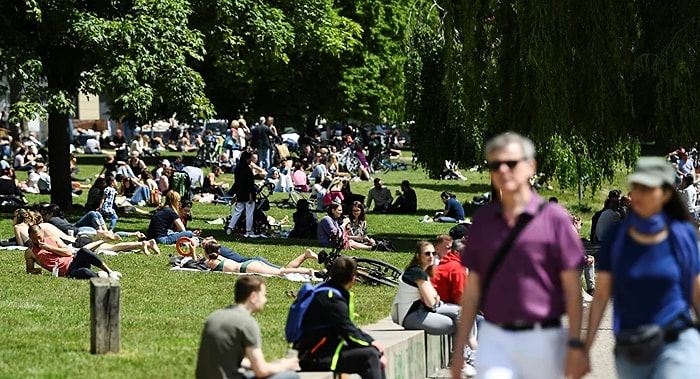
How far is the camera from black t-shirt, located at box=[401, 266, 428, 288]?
505 inches

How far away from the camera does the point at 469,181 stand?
47781 millimetres

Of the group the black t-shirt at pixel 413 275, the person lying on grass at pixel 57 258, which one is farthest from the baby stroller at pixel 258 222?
the black t-shirt at pixel 413 275

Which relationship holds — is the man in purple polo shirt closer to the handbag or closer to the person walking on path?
the handbag

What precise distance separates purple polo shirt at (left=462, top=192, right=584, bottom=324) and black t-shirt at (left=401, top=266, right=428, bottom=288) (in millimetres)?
6072

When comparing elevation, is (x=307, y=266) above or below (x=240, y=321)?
below

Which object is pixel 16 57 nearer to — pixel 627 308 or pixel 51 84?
pixel 51 84

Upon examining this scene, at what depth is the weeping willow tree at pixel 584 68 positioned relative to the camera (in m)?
23.5

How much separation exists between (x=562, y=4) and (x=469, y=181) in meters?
24.0

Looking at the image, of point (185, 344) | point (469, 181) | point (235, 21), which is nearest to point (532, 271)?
point (185, 344)

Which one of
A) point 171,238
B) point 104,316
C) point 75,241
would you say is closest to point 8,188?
point 171,238

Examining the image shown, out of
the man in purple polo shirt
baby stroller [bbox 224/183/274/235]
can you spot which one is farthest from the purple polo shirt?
baby stroller [bbox 224/183/274/235]

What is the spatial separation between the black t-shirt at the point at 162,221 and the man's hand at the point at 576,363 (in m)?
17.3

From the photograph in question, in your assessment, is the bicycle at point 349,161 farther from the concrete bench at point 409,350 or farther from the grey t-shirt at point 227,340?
the grey t-shirt at point 227,340

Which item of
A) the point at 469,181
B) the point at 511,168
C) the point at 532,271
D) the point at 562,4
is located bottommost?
the point at 469,181
